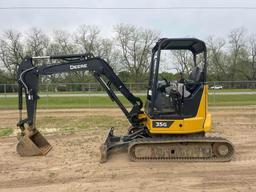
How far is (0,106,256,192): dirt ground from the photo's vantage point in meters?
6.15

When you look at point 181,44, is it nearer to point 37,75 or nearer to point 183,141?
point 183,141

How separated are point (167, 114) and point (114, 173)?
1.94 m

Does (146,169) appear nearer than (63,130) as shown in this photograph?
Yes

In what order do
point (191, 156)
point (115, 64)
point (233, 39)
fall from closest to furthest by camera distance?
point (191, 156) < point (115, 64) < point (233, 39)

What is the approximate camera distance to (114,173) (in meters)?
6.98

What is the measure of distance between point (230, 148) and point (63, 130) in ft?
23.4

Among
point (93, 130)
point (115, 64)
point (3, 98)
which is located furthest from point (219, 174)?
point (115, 64)

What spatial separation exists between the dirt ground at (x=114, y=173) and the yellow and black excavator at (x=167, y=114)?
28 centimetres

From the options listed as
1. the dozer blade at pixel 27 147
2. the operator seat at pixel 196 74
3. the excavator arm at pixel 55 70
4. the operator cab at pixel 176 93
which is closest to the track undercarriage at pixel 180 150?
the operator cab at pixel 176 93

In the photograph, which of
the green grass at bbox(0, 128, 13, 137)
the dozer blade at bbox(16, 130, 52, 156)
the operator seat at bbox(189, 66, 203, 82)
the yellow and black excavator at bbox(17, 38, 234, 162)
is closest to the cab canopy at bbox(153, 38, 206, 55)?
the yellow and black excavator at bbox(17, 38, 234, 162)

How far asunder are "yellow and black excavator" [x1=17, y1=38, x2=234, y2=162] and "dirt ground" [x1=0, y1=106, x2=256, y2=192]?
280mm

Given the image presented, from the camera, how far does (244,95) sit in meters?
29.1

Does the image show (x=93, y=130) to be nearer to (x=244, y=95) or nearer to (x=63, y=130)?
(x=63, y=130)

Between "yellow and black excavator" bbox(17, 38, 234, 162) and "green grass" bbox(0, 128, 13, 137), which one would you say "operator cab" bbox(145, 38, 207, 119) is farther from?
"green grass" bbox(0, 128, 13, 137)
